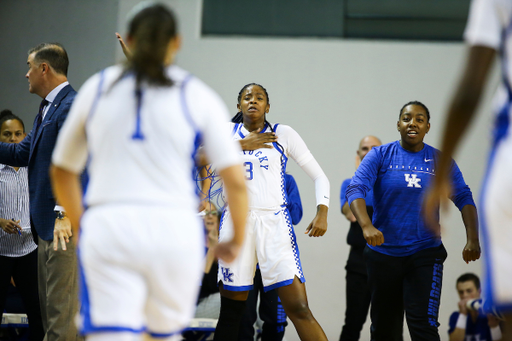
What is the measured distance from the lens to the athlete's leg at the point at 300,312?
9.89 feet

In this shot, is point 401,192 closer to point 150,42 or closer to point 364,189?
point 364,189

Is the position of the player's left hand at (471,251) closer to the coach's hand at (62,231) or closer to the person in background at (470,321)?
the person in background at (470,321)

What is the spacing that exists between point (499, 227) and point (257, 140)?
213 cm

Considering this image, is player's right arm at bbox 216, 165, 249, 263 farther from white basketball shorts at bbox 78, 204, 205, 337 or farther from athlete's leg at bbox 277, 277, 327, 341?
athlete's leg at bbox 277, 277, 327, 341

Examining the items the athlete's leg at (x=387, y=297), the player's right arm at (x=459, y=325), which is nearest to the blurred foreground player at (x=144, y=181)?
the athlete's leg at (x=387, y=297)

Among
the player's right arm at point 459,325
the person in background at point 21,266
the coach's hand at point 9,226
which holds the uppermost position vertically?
the coach's hand at point 9,226

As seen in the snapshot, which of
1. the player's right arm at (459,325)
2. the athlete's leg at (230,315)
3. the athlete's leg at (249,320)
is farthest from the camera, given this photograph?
the player's right arm at (459,325)

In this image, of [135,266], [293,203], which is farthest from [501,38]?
[293,203]

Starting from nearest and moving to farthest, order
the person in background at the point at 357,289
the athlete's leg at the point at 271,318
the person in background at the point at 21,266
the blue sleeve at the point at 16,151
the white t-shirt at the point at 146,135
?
the white t-shirt at the point at 146,135 → the blue sleeve at the point at 16,151 → the person in background at the point at 21,266 → the athlete's leg at the point at 271,318 → the person in background at the point at 357,289

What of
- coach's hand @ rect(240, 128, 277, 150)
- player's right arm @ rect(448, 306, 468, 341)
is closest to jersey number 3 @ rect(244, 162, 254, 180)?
coach's hand @ rect(240, 128, 277, 150)

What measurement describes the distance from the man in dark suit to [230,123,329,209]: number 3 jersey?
3.69 ft

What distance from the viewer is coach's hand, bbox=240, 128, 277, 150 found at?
3301 mm

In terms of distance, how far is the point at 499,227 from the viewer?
1.31 m

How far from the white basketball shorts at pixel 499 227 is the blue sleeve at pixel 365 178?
2045 millimetres
